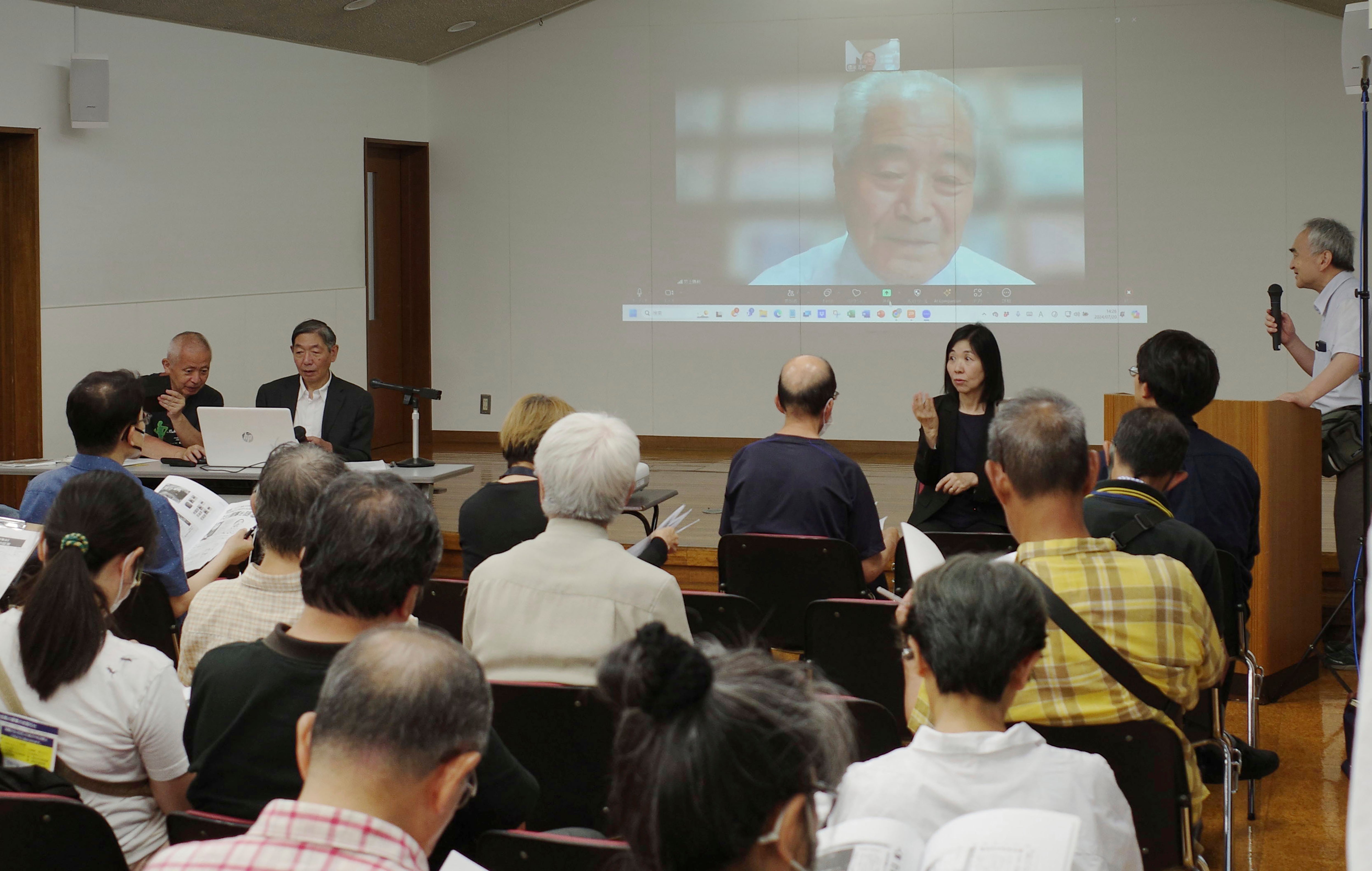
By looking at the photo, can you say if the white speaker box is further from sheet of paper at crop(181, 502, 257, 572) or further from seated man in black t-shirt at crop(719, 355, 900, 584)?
seated man in black t-shirt at crop(719, 355, 900, 584)

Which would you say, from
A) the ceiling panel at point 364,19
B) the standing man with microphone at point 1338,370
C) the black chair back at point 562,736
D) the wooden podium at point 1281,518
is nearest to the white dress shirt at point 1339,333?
the standing man with microphone at point 1338,370

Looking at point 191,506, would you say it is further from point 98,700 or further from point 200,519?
point 98,700

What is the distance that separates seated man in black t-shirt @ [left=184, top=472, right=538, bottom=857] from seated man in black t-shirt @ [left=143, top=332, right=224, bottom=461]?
4.06m

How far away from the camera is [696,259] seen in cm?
934

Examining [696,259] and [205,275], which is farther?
[696,259]

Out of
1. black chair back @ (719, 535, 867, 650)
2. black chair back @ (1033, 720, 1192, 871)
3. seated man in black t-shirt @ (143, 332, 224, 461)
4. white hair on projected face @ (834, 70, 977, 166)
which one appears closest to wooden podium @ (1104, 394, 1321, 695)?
black chair back @ (719, 535, 867, 650)

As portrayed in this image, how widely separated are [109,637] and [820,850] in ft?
4.23

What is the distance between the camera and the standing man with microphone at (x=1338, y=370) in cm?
440

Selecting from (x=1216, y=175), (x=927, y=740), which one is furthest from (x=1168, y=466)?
(x=1216, y=175)

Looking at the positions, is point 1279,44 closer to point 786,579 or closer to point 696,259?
point 696,259

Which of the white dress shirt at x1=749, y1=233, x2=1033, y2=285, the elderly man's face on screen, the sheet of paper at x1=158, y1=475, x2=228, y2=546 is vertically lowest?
the sheet of paper at x1=158, y1=475, x2=228, y2=546

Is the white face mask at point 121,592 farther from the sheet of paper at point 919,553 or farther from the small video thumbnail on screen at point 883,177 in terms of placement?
the small video thumbnail on screen at point 883,177

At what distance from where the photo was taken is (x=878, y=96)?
29.1 feet

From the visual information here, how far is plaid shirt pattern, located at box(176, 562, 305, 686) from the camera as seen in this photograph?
2232 millimetres
